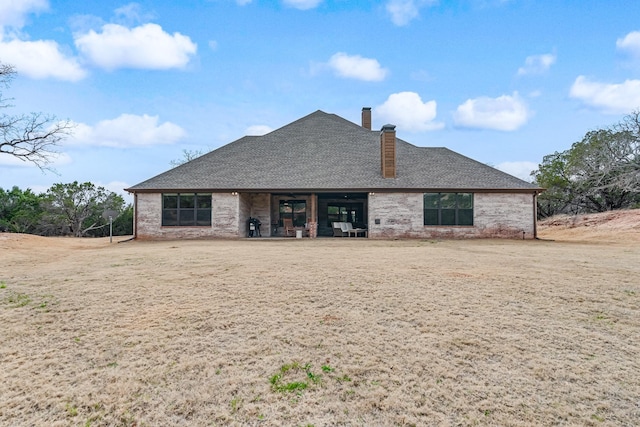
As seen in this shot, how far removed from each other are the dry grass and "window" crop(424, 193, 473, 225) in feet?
33.2

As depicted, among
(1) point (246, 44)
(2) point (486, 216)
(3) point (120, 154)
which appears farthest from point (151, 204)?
(2) point (486, 216)

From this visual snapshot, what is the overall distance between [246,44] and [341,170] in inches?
285

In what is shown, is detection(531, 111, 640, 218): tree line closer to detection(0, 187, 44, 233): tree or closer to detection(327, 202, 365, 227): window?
detection(327, 202, 365, 227): window

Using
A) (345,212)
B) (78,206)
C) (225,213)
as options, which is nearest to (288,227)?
(225,213)

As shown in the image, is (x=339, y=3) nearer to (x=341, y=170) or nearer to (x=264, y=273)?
(x=341, y=170)

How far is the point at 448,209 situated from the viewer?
1675cm

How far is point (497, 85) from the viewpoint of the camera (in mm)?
19703

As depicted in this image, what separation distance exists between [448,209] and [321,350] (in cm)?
1460

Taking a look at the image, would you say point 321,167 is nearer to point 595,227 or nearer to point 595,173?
point 595,227

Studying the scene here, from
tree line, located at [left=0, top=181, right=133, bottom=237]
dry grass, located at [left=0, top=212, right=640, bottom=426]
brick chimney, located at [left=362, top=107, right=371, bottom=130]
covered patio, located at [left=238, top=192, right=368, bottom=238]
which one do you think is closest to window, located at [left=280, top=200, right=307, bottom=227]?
covered patio, located at [left=238, top=192, right=368, bottom=238]

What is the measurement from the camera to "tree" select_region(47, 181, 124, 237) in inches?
861

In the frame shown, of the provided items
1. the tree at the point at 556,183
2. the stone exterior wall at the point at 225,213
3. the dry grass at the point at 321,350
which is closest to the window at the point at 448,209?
the stone exterior wall at the point at 225,213

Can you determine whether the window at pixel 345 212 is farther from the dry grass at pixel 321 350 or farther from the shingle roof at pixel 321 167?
the dry grass at pixel 321 350

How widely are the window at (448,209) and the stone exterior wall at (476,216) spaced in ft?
0.79
